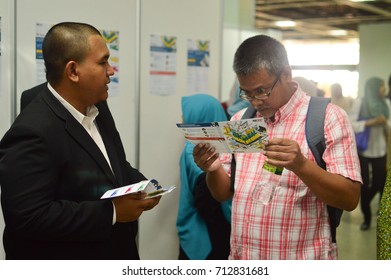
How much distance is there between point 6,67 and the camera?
97.3 inches

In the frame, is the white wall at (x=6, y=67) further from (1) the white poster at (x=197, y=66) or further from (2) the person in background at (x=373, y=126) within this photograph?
(2) the person in background at (x=373, y=126)

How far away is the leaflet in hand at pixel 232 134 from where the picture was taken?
1.73m

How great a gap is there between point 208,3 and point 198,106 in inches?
35.1

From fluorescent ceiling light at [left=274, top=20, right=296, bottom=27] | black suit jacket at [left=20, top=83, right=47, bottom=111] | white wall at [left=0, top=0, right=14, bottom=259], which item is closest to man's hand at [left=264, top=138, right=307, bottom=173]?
black suit jacket at [left=20, top=83, right=47, bottom=111]

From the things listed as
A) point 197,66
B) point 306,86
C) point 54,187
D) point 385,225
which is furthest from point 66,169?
point 306,86

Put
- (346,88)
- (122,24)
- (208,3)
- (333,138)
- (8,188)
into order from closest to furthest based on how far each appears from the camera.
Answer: (8,188) → (333,138) → (122,24) → (208,3) → (346,88)

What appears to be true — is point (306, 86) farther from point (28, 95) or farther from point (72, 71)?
point (72, 71)

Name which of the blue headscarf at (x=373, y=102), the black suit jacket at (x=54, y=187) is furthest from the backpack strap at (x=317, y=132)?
the blue headscarf at (x=373, y=102)

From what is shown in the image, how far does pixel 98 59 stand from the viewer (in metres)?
1.82

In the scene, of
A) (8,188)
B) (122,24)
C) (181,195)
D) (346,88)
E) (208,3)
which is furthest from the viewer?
(346,88)

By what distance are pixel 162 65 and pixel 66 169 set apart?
1.63 metres

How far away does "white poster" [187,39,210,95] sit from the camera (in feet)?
11.1
